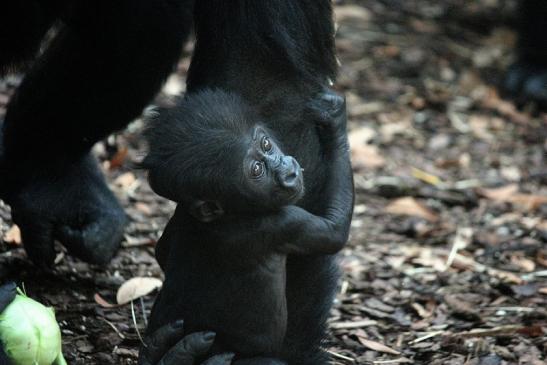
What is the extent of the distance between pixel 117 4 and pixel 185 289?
42.0 inches

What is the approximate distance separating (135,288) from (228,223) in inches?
37.1

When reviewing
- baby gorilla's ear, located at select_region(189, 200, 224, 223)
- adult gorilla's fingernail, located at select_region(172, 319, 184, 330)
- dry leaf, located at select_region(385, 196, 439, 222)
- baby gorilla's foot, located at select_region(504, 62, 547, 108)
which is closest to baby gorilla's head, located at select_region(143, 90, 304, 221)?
baby gorilla's ear, located at select_region(189, 200, 224, 223)

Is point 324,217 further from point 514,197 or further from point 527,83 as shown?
point 527,83

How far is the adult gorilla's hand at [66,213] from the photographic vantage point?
10.7 feet

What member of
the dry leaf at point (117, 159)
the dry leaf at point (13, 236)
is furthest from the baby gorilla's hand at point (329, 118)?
the dry leaf at point (117, 159)

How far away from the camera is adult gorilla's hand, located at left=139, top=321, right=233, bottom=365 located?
8.00ft

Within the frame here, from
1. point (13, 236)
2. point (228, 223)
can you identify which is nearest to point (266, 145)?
point (228, 223)

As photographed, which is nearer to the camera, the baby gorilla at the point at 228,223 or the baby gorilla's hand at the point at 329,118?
the baby gorilla at the point at 228,223

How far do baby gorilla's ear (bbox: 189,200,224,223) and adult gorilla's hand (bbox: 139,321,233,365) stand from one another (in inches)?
10.8

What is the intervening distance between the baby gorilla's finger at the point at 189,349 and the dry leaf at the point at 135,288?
0.82 meters

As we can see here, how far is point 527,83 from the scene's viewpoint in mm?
5629

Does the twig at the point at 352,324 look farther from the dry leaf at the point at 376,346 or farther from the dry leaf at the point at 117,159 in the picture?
the dry leaf at the point at 117,159

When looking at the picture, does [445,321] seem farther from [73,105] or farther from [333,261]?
[73,105]

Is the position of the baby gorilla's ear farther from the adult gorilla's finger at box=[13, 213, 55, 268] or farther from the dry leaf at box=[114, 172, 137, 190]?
the dry leaf at box=[114, 172, 137, 190]
